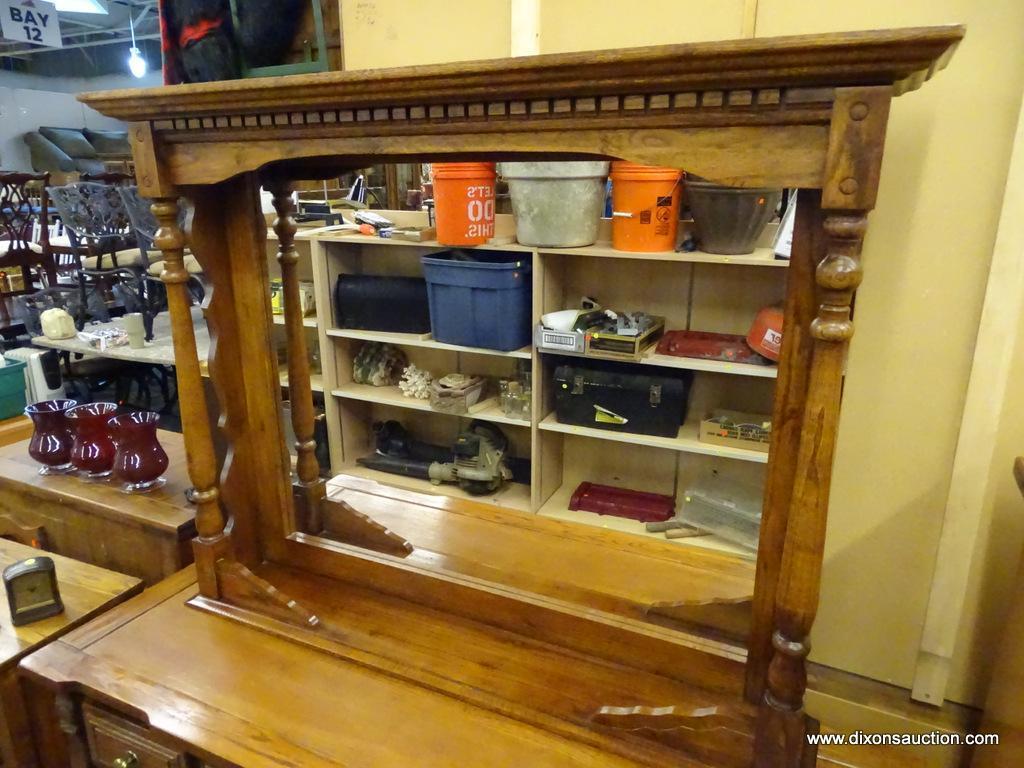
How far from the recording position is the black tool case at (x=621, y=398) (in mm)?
2154

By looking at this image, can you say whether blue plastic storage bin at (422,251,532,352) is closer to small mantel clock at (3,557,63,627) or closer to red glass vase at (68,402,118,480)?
red glass vase at (68,402,118,480)

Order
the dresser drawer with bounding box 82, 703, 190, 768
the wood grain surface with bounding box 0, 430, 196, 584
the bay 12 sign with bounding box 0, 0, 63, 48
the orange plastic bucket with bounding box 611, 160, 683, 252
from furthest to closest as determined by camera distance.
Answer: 1. the bay 12 sign with bounding box 0, 0, 63, 48
2. the orange plastic bucket with bounding box 611, 160, 683, 252
3. the wood grain surface with bounding box 0, 430, 196, 584
4. the dresser drawer with bounding box 82, 703, 190, 768

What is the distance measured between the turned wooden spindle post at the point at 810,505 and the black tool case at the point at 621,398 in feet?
4.55

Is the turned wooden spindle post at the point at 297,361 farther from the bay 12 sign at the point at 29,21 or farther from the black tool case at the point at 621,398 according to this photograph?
the bay 12 sign at the point at 29,21

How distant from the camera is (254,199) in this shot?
3.69ft

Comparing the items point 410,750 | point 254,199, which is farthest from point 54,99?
point 410,750

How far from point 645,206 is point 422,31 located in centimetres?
79

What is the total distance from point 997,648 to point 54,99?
11.7 metres

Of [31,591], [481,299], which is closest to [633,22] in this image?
[481,299]

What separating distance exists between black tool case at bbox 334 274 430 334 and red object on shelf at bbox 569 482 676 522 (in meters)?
0.84

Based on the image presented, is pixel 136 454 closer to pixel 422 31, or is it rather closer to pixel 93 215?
pixel 422 31

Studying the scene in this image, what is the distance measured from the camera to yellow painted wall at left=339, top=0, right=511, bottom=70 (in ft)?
4.53

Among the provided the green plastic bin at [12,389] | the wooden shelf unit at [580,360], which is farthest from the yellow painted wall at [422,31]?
the green plastic bin at [12,389]

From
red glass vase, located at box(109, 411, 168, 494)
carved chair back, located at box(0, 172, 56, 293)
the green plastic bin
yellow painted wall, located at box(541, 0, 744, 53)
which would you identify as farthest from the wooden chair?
yellow painted wall, located at box(541, 0, 744, 53)
